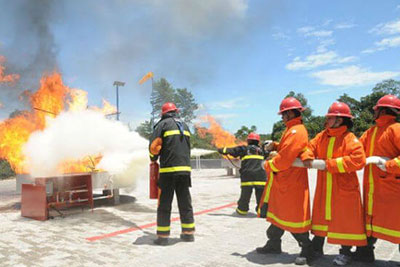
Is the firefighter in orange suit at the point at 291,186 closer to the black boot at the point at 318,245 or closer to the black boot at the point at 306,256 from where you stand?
the black boot at the point at 306,256

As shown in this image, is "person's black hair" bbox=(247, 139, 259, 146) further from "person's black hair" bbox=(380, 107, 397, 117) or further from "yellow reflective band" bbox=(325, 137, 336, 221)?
"person's black hair" bbox=(380, 107, 397, 117)

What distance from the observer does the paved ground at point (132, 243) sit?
13.8 ft

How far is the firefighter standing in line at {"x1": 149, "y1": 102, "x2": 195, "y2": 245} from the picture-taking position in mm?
5137

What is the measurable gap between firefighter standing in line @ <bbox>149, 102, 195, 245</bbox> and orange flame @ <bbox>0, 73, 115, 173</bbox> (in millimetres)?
3535

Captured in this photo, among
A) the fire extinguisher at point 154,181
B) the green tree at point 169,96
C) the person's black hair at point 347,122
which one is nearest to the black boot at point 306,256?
the person's black hair at point 347,122

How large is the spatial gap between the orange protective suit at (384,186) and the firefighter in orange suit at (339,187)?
0.48 feet

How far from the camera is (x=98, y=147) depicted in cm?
791

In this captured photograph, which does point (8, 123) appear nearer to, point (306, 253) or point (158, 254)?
point (158, 254)

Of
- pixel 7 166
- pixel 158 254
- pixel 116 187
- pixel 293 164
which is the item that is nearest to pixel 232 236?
pixel 158 254

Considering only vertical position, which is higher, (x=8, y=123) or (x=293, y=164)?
(x=8, y=123)

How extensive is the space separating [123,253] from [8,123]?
5625 millimetres

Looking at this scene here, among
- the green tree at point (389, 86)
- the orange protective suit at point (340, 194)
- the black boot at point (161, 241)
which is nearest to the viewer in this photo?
the orange protective suit at point (340, 194)

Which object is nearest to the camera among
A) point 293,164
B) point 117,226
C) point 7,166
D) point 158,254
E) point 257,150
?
point 293,164

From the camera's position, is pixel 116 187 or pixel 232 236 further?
pixel 116 187
